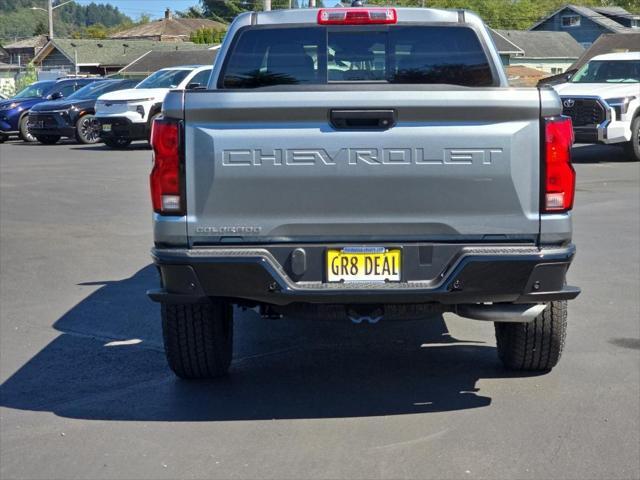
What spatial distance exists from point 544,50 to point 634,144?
2492 inches

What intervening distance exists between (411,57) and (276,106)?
169 cm

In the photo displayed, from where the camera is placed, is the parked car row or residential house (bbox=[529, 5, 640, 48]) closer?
the parked car row

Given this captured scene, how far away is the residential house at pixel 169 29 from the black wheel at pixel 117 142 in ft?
246

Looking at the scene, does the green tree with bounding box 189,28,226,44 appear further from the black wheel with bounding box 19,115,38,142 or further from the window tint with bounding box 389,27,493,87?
the window tint with bounding box 389,27,493,87

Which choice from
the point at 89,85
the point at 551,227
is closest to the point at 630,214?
the point at 551,227

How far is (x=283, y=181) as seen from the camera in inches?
203

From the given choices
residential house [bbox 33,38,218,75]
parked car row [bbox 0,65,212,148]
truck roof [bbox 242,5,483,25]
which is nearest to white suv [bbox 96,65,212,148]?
parked car row [bbox 0,65,212,148]

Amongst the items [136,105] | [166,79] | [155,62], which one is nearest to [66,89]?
[166,79]

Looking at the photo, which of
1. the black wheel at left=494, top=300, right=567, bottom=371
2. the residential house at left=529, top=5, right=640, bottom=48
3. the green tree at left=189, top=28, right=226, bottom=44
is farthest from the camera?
the residential house at left=529, top=5, right=640, bottom=48

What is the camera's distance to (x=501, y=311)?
17.9 ft

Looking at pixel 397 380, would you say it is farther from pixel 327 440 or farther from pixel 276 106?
pixel 276 106

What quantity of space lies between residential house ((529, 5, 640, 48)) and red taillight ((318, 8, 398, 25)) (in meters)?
80.9

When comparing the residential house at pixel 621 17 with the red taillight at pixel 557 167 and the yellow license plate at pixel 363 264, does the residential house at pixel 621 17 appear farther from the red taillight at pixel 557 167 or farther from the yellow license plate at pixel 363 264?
the yellow license plate at pixel 363 264

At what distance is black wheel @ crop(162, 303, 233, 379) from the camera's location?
5.88 meters
